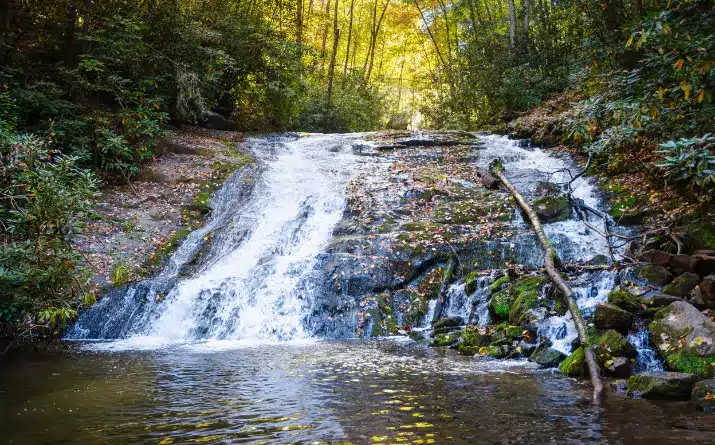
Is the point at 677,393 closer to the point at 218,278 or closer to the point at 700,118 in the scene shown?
the point at 700,118

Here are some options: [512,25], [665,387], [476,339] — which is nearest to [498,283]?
[476,339]

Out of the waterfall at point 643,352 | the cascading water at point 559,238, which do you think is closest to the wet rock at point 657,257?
the cascading water at point 559,238

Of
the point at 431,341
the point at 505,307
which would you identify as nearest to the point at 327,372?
the point at 431,341

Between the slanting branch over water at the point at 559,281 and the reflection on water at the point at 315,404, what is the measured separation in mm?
187

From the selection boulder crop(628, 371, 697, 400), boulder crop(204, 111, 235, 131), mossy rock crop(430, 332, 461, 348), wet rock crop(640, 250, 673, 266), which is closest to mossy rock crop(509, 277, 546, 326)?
mossy rock crop(430, 332, 461, 348)

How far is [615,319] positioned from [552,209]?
544 cm

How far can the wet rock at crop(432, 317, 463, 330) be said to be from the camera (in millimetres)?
9430

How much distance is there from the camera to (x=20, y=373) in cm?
650

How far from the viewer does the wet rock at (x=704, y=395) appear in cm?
469

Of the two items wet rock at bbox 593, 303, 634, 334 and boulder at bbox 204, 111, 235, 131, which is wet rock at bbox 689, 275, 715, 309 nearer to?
wet rock at bbox 593, 303, 634, 334

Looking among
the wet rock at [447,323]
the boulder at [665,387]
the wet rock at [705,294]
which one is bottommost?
the wet rock at [447,323]

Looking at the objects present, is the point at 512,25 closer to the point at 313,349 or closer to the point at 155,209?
the point at 155,209

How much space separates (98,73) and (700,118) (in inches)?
575

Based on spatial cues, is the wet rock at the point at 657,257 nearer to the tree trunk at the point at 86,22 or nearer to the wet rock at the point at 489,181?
the wet rock at the point at 489,181
